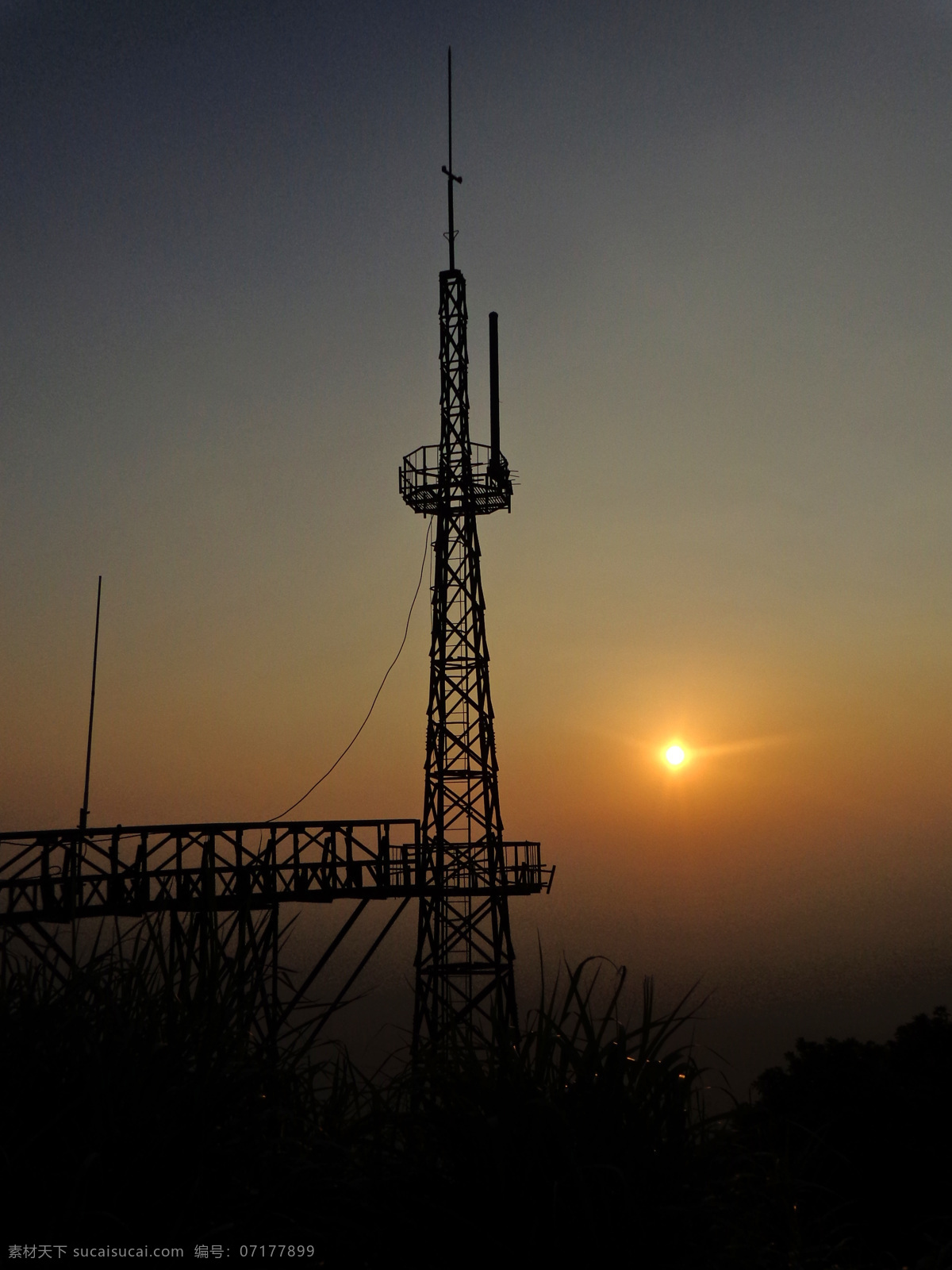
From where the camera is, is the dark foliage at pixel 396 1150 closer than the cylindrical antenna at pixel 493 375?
Yes

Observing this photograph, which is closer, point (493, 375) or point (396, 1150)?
point (396, 1150)

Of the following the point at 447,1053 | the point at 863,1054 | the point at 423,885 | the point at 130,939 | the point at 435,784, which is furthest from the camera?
the point at 863,1054

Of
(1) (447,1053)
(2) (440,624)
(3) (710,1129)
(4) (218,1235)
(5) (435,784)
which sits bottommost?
(4) (218,1235)

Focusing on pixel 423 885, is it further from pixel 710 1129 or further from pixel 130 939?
pixel 710 1129

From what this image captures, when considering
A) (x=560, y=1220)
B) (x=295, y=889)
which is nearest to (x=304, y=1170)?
(x=560, y=1220)

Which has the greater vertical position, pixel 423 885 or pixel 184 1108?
pixel 423 885

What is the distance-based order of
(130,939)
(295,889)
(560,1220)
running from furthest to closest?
(295,889), (130,939), (560,1220)

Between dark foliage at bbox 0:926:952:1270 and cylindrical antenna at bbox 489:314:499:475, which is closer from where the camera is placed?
dark foliage at bbox 0:926:952:1270

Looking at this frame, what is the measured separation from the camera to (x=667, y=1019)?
573 cm

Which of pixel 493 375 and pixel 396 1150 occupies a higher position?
pixel 493 375

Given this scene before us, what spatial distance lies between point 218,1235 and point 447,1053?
→ 1455 mm

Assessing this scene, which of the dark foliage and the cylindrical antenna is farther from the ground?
the cylindrical antenna

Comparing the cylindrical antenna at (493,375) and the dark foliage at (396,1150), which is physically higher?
the cylindrical antenna at (493,375)

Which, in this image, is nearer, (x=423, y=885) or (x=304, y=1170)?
(x=304, y=1170)
